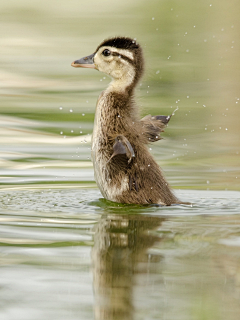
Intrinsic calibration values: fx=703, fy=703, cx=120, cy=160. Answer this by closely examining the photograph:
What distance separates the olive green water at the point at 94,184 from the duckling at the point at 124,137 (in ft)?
0.69

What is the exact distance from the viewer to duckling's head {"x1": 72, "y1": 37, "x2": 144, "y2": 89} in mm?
6953

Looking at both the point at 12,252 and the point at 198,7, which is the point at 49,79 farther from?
the point at 12,252

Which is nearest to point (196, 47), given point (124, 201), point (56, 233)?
point (124, 201)

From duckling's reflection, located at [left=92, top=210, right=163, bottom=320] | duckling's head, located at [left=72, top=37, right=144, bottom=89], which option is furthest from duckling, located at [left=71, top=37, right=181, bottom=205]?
duckling's reflection, located at [left=92, top=210, right=163, bottom=320]

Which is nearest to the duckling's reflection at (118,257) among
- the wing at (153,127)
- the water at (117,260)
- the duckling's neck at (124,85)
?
the water at (117,260)

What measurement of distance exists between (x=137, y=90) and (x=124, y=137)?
0.99 m

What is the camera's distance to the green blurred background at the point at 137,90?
29.0 feet

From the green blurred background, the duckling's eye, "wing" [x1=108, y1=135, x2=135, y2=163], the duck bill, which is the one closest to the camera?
"wing" [x1=108, y1=135, x2=135, y2=163]

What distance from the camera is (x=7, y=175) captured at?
8.28 meters

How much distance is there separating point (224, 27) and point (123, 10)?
289 cm

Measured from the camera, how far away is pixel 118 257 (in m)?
4.46

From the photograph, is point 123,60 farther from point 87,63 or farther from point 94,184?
point 94,184

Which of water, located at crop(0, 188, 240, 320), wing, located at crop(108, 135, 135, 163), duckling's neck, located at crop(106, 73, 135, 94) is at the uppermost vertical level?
duckling's neck, located at crop(106, 73, 135, 94)

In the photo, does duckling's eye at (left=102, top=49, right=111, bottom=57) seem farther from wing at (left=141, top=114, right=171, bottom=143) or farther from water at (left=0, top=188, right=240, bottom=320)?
water at (left=0, top=188, right=240, bottom=320)
